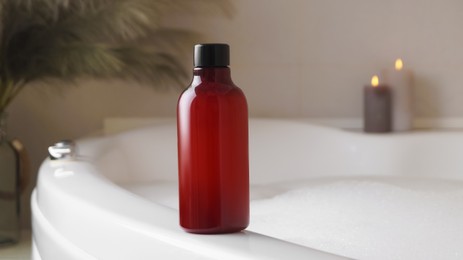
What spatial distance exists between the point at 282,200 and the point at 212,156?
23.7 inches

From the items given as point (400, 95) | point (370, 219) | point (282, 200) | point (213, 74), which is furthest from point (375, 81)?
point (213, 74)

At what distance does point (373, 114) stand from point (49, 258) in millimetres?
1047

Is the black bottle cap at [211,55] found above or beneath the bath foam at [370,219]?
above

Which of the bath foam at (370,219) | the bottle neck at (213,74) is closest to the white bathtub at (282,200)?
the bath foam at (370,219)

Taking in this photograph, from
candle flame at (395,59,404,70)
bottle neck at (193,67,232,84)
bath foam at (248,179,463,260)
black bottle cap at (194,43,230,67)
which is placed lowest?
bath foam at (248,179,463,260)

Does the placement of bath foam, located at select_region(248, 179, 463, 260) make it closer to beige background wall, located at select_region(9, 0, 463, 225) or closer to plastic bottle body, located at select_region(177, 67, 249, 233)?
plastic bottle body, located at select_region(177, 67, 249, 233)

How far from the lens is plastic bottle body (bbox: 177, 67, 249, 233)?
0.70 m

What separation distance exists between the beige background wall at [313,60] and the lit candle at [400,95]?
0.07 metres

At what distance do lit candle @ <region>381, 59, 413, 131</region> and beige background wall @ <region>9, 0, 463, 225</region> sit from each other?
0.07 meters

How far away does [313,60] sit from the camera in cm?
195

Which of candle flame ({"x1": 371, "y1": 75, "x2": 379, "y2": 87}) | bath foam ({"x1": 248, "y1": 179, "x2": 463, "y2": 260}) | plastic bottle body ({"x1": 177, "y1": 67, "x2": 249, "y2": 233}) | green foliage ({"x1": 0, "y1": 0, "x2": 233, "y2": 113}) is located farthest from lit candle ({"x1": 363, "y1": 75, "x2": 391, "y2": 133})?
plastic bottle body ({"x1": 177, "y1": 67, "x2": 249, "y2": 233})

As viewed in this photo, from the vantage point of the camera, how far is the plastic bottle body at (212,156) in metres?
0.70

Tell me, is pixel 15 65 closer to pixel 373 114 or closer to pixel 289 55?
pixel 289 55

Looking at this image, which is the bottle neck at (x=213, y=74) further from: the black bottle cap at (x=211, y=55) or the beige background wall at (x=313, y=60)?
the beige background wall at (x=313, y=60)
